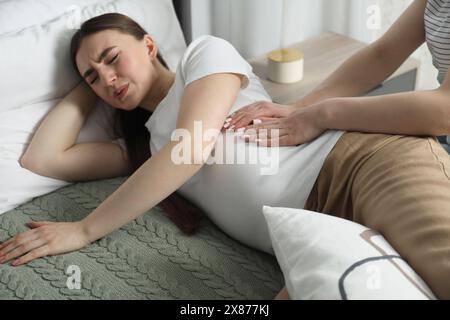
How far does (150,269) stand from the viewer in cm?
112

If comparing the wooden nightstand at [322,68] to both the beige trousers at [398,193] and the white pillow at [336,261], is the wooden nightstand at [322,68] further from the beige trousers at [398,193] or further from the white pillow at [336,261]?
the white pillow at [336,261]

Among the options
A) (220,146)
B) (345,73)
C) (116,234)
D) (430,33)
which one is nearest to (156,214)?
(116,234)

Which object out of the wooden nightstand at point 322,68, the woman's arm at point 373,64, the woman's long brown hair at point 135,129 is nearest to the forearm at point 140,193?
the woman's long brown hair at point 135,129

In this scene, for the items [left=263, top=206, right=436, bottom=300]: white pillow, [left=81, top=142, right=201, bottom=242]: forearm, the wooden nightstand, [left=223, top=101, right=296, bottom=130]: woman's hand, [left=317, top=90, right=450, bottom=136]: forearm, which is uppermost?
[left=317, top=90, right=450, bottom=136]: forearm

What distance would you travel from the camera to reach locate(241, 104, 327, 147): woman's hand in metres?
1.22

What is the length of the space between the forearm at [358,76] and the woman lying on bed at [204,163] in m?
0.17

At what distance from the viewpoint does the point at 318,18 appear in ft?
6.88

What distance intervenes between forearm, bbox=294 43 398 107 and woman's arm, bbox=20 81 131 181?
1.62 feet

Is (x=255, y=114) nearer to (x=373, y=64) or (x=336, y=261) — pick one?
(x=373, y=64)

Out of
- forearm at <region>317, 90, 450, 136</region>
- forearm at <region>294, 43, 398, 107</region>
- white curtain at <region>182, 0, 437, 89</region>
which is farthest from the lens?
white curtain at <region>182, 0, 437, 89</region>

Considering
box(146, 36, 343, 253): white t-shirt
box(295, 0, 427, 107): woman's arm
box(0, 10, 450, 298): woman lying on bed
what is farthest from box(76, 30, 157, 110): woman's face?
box(295, 0, 427, 107): woman's arm

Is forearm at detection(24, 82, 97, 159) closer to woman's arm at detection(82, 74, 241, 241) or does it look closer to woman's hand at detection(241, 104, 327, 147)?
woman's arm at detection(82, 74, 241, 241)

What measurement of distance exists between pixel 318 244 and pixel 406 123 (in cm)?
39
